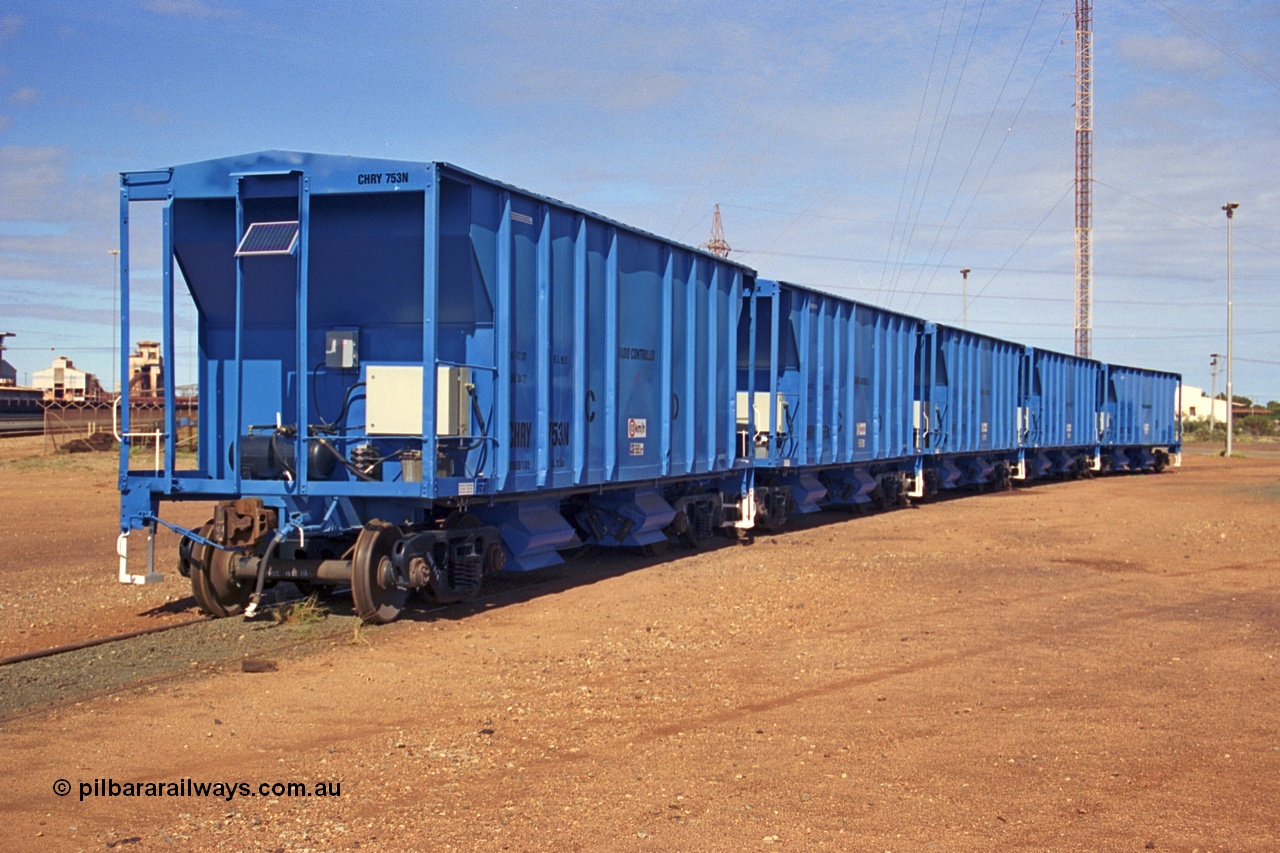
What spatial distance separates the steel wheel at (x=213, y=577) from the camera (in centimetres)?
1009

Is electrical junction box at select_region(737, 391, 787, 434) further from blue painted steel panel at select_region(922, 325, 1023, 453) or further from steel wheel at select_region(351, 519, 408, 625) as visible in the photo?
steel wheel at select_region(351, 519, 408, 625)

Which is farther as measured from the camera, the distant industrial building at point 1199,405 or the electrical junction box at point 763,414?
the distant industrial building at point 1199,405

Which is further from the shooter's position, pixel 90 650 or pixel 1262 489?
pixel 1262 489

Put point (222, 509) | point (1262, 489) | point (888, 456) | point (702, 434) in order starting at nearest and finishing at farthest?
point (222, 509)
point (702, 434)
point (888, 456)
point (1262, 489)

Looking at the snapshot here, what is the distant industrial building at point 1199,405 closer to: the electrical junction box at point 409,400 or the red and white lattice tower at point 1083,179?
the red and white lattice tower at point 1083,179

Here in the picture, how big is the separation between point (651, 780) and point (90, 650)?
5404mm

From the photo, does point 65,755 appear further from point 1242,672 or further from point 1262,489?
point 1262,489

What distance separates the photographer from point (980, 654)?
29.6 feet

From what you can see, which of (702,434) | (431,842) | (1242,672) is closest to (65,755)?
(431,842)

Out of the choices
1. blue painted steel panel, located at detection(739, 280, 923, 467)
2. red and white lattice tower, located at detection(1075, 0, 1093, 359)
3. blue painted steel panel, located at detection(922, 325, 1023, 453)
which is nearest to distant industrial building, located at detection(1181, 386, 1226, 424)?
red and white lattice tower, located at detection(1075, 0, 1093, 359)

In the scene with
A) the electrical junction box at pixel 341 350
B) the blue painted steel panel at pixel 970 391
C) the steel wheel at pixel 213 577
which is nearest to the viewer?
the steel wheel at pixel 213 577

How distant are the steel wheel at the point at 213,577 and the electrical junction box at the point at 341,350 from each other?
1917mm

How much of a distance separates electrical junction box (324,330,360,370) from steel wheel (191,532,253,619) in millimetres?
1917

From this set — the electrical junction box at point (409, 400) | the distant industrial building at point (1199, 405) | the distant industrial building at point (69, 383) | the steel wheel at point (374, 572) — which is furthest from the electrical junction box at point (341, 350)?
the distant industrial building at point (1199, 405)
